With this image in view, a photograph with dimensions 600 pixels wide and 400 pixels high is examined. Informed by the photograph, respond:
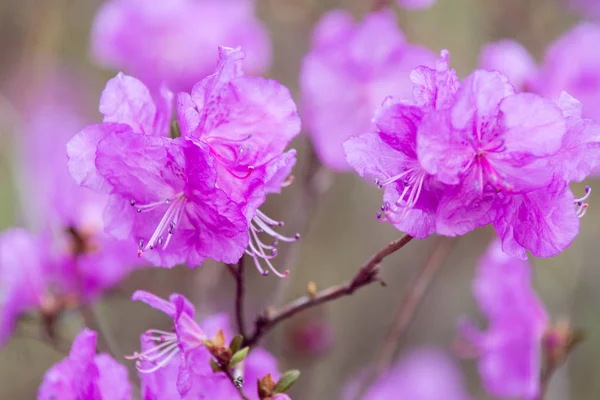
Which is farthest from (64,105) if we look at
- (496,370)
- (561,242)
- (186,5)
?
(561,242)

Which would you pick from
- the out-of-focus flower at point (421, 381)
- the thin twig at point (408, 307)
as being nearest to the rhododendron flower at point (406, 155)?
the thin twig at point (408, 307)

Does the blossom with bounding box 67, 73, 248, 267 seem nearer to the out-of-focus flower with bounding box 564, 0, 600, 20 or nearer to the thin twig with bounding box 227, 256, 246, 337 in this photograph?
the thin twig with bounding box 227, 256, 246, 337

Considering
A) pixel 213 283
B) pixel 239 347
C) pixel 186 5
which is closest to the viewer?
pixel 239 347

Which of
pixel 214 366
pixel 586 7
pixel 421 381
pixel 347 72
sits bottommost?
pixel 421 381

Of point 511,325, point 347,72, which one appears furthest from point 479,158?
A: point 347,72

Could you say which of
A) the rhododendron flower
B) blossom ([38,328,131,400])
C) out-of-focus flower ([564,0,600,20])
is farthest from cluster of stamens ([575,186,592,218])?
out-of-focus flower ([564,0,600,20])

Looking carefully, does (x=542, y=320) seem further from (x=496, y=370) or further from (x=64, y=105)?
(x=64, y=105)

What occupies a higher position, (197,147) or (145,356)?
(197,147)

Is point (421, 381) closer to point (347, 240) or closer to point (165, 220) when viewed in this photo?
point (347, 240)
